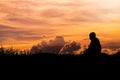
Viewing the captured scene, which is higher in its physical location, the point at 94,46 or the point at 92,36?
the point at 92,36

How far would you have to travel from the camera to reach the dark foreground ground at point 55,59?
28906 millimetres

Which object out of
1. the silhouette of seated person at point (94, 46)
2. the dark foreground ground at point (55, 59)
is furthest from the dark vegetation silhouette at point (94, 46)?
the dark foreground ground at point (55, 59)

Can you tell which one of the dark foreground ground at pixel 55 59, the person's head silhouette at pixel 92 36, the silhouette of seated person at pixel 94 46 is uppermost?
the person's head silhouette at pixel 92 36

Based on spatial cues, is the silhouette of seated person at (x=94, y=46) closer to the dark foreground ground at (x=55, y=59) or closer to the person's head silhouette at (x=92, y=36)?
the person's head silhouette at (x=92, y=36)

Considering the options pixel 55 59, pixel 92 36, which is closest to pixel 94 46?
pixel 92 36

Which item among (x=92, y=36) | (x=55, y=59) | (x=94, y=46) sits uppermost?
(x=92, y=36)

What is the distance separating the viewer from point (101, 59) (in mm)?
29906

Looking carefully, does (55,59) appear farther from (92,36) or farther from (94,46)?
(92,36)

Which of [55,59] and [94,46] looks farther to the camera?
[94,46]

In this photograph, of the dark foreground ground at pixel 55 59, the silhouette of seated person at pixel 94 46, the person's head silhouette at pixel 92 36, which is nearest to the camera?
the dark foreground ground at pixel 55 59

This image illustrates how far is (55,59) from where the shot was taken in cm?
2925

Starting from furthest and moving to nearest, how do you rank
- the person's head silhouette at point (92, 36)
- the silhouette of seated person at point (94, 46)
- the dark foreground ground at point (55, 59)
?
the silhouette of seated person at point (94, 46)
the person's head silhouette at point (92, 36)
the dark foreground ground at point (55, 59)

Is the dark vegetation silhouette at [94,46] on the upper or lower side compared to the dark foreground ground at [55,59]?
upper

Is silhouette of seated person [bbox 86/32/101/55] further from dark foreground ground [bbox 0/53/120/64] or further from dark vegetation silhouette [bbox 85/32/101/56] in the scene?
dark foreground ground [bbox 0/53/120/64]
